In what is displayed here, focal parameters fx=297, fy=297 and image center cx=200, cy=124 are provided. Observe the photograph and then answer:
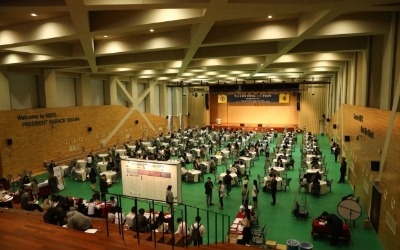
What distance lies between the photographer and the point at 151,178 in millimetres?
12289

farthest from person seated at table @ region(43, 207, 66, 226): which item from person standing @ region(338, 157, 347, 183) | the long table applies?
person standing @ region(338, 157, 347, 183)

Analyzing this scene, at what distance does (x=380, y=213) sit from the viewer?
8977 mm

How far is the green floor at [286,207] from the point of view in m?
9.22

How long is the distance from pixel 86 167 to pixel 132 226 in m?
9.25

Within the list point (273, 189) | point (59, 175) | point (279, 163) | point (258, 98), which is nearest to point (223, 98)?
point (258, 98)

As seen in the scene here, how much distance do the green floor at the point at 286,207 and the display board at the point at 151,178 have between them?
0.79 metres

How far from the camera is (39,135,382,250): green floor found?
9219 mm

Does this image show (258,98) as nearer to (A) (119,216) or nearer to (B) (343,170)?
(B) (343,170)

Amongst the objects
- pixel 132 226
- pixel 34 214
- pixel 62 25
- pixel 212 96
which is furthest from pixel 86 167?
pixel 212 96

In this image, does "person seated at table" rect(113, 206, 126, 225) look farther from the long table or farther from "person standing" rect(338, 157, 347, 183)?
"person standing" rect(338, 157, 347, 183)

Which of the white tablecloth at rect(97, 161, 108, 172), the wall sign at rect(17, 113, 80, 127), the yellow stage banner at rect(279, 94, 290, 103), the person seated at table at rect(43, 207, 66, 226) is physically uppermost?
the yellow stage banner at rect(279, 94, 290, 103)

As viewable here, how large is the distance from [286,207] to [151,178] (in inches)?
220

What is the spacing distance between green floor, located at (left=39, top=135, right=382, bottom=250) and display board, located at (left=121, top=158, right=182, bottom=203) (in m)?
0.79

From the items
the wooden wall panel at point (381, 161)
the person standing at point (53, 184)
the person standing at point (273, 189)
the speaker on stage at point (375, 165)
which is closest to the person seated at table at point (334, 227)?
the wooden wall panel at point (381, 161)
